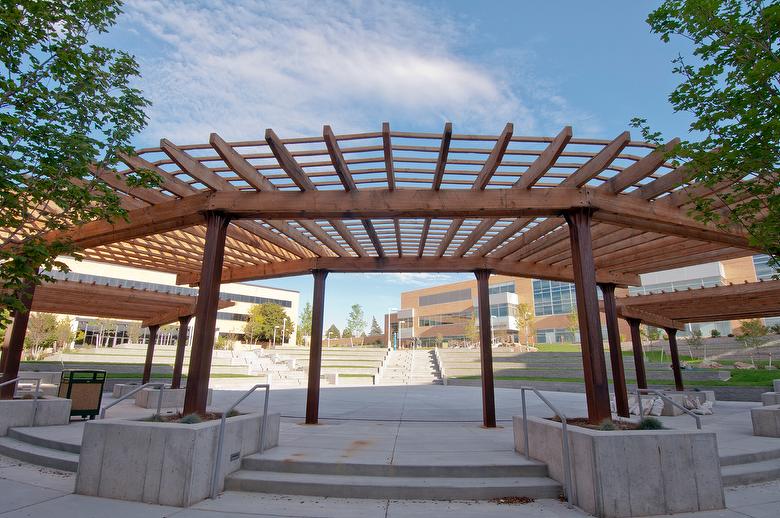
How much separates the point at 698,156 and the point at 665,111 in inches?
55.1

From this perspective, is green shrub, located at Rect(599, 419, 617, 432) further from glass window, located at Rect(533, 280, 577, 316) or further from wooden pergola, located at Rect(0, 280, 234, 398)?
glass window, located at Rect(533, 280, 577, 316)

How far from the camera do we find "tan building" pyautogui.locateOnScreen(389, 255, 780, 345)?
4650cm

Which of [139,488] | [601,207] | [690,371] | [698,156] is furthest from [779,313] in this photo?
[139,488]

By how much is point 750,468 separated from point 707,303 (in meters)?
10.6

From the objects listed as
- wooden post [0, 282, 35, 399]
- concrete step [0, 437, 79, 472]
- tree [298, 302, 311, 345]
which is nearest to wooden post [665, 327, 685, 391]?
concrete step [0, 437, 79, 472]

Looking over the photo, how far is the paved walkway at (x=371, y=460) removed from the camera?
14.4ft


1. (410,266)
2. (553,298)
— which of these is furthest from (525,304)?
(410,266)

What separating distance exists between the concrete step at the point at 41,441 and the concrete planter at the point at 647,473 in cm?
789

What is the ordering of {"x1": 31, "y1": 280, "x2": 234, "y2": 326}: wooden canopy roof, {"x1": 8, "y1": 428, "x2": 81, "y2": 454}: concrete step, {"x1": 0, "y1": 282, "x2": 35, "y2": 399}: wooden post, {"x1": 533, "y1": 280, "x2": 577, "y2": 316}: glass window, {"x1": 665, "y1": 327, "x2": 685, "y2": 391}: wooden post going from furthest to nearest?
{"x1": 533, "y1": 280, "x2": 577, "y2": 316}: glass window → {"x1": 665, "y1": 327, "x2": 685, "y2": 391}: wooden post → {"x1": 31, "y1": 280, "x2": 234, "y2": 326}: wooden canopy roof → {"x1": 0, "y1": 282, "x2": 35, "y2": 399}: wooden post → {"x1": 8, "y1": 428, "x2": 81, "y2": 454}: concrete step

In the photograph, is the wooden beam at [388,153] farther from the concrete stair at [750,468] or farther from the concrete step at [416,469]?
the concrete stair at [750,468]

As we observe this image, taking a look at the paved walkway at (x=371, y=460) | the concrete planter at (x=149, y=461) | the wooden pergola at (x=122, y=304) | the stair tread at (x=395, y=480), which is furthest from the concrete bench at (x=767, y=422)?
the wooden pergola at (x=122, y=304)

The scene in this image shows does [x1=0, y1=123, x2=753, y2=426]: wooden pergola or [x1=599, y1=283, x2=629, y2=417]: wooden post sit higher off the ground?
[x1=0, y1=123, x2=753, y2=426]: wooden pergola

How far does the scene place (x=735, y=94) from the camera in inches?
175

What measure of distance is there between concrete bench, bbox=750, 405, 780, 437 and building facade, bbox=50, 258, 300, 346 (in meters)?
37.6
